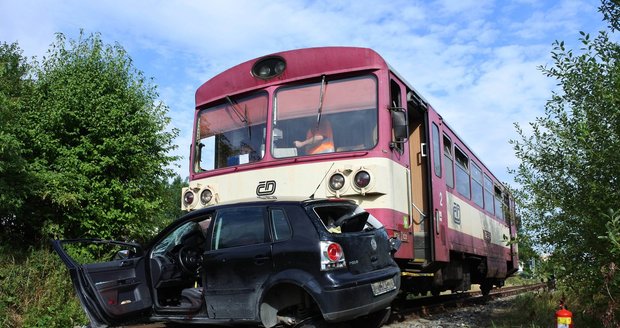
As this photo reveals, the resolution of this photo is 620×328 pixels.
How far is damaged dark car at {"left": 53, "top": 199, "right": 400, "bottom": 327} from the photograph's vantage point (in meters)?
4.73

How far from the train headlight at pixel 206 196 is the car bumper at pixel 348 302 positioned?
3.16 metres

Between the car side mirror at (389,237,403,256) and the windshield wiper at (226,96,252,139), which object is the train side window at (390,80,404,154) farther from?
the windshield wiper at (226,96,252,139)

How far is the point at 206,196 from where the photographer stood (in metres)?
7.38

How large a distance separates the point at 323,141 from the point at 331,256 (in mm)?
2322

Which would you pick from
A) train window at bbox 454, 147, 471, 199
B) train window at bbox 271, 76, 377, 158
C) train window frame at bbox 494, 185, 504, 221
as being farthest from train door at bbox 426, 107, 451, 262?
train window frame at bbox 494, 185, 504, 221

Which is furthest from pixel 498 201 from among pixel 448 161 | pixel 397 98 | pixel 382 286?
pixel 382 286

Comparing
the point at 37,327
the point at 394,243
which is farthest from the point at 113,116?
the point at 394,243

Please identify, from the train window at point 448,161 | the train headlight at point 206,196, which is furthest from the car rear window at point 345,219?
the train window at point 448,161

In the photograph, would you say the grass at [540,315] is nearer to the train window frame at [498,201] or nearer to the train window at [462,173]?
the train window at [462,173]

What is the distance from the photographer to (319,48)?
7059 mm

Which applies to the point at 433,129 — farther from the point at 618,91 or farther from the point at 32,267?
the point at 32,267

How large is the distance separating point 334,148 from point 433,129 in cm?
237

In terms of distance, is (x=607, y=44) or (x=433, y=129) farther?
(x=433, y=129)

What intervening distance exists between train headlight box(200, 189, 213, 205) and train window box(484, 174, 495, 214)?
7300 mm
